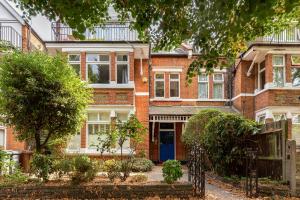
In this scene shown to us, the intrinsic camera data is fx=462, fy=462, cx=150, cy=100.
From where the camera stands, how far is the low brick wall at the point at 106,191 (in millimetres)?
12180

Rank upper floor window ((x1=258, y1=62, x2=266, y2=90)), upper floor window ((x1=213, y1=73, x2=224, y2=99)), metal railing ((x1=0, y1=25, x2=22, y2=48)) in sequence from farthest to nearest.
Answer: upper floor window ((x1=213, y1=73, x2=224, y2=99))
upper floor window ((x1=258, y1=62, x2=266, y2=90))
metal railing ((x1=0, y1=25, x2=22, y2=48))

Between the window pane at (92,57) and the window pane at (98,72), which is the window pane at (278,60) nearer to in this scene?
the window pane at (98,72)

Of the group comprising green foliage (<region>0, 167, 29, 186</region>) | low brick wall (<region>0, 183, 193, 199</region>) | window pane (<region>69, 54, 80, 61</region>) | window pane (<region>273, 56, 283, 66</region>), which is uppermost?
window pane (<region>69, 54, 80, 61</region>)

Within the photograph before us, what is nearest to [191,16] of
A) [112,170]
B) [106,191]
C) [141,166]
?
[106,191]

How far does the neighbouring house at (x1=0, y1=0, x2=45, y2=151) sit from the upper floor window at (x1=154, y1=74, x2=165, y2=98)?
28.3 feet

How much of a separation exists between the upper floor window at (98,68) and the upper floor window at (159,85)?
556cm

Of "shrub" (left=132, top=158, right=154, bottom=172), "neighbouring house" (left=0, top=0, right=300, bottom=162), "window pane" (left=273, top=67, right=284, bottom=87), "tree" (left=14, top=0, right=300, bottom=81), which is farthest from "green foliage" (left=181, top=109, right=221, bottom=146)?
"tree" (left=14, top=0, right=300, bottom=81)

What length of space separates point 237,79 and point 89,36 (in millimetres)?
9370

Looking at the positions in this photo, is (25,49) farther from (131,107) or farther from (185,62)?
(185,62)

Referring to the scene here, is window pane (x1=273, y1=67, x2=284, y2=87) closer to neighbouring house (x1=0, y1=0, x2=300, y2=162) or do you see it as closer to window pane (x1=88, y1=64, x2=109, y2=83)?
neighbouring house (x1=0, y1=0, x2=300, y2=162)

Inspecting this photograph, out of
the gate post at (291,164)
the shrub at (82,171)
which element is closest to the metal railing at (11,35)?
the shrub at (82,171)

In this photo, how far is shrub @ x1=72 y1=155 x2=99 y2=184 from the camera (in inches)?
506

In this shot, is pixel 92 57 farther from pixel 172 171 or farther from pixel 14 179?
pixel 172 171

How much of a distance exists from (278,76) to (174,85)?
7.59m
